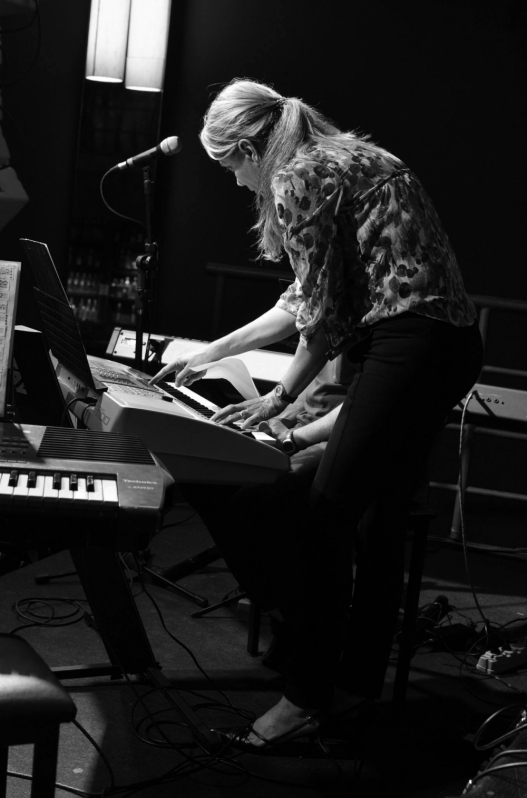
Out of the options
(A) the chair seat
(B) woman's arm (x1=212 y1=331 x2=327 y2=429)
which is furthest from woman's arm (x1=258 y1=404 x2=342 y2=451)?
(A) the chair seat

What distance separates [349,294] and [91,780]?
1.18 m

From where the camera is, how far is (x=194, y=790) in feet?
6.01

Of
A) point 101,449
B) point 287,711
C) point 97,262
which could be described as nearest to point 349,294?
point 101,449

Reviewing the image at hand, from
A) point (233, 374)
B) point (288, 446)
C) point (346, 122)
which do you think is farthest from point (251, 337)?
point (346, 122)

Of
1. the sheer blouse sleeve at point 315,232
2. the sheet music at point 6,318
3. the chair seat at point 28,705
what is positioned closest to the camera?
the chair seat at point 28,705

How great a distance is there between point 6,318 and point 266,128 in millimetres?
772

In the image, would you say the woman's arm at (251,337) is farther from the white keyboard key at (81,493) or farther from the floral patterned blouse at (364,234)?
the white keyboard key at (81,493)

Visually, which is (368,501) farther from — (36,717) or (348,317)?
(36,717)

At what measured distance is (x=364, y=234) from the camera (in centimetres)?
188

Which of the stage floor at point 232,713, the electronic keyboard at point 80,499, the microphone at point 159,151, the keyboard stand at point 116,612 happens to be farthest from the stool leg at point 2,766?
the microphone at point 159,151

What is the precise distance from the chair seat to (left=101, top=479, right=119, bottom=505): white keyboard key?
25 centimetres

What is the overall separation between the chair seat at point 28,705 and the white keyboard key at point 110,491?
10.0 inches

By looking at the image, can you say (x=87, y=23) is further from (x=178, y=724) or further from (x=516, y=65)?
(x=178, y=724)

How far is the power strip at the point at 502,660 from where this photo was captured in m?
2.64
